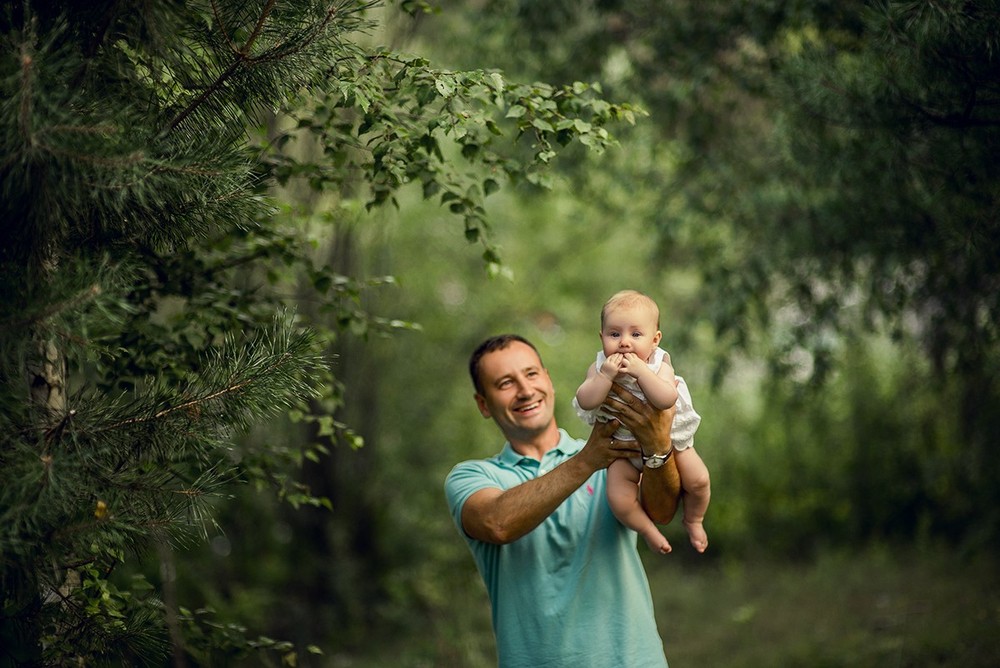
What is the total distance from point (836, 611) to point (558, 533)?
4.46 metres

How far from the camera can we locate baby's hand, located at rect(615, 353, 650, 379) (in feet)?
8.20

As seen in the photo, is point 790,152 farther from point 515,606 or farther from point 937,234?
point 515,606

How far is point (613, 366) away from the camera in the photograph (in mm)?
2529

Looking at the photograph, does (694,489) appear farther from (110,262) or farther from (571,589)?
(110,262)

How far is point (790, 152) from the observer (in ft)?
13.9

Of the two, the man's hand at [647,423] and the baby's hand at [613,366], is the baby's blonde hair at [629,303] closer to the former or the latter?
the baby's hand at [613,366]

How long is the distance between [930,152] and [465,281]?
6.80m

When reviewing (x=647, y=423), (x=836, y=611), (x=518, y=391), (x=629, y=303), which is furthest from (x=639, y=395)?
(x=836, y=611)

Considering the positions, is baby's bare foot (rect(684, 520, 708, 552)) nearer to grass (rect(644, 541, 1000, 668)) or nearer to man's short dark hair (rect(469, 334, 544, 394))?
man's short dark hair (rect(469, 334, 544, 394))

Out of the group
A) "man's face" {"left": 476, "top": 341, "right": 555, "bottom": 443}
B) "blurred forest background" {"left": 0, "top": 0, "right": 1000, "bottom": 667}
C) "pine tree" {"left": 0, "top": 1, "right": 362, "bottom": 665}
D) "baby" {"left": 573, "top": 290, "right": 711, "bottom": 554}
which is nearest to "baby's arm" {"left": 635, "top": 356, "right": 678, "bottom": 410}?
"baby" {"left": 573, "top": 290, "right": 711, "bottom": 554}

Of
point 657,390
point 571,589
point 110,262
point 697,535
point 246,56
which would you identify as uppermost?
point 246,56

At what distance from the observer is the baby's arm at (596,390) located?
2531 millimetres

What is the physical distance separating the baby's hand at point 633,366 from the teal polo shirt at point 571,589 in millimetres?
506

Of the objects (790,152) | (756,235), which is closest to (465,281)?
(756,235)
